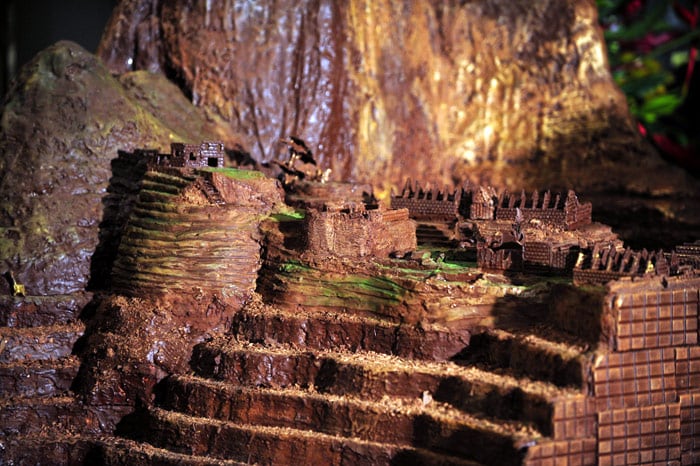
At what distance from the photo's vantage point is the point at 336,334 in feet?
91.1

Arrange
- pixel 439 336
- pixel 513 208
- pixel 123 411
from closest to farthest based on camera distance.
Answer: pixel 439 336, pixel 123 411, pixel 513 208

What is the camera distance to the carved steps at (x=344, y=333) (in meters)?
26.5

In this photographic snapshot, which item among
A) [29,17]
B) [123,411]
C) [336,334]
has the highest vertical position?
[29,17]

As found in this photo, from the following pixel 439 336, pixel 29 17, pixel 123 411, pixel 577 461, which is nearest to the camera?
pixel 577 461

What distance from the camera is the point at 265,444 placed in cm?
2625

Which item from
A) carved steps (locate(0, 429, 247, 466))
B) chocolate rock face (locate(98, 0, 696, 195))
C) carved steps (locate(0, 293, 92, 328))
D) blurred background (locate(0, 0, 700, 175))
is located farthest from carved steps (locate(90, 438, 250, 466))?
blurred background (locate(0, 0, 700, 175))

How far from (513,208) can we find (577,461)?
925cm

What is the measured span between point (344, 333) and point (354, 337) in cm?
27

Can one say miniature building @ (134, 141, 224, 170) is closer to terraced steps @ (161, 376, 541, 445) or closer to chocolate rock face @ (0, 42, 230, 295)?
chocolate rock face @ (0, 42, 230, 295)

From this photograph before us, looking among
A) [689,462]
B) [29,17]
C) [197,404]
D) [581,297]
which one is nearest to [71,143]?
[29,17]

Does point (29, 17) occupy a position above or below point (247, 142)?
above

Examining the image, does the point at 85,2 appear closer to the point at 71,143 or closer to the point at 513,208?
the point at 71,143

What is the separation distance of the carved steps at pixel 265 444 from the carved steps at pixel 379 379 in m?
1.06

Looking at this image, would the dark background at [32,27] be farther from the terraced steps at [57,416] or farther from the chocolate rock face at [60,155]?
the terraced steps at [57,416]
